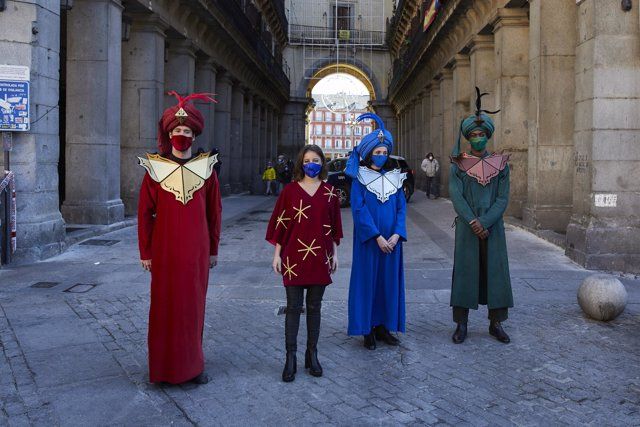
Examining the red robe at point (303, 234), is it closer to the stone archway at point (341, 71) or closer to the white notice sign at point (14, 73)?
the white notice sign at point (14, 73)

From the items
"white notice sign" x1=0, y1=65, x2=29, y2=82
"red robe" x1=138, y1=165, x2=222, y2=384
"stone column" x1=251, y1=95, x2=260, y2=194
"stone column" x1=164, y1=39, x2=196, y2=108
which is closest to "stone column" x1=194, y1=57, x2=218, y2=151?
"stone column" x1=164, y1=39, x2=196, y2=108

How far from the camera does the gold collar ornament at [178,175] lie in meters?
4.12

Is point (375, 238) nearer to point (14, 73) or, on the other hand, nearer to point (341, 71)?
point (14, 73)

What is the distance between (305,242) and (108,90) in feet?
30.4

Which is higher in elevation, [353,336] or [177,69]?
[177,69]

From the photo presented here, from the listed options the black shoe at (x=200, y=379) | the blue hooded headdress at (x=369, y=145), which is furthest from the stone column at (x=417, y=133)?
the black shoe at (x=200, y=379)

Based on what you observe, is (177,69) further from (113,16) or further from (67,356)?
(67,356)

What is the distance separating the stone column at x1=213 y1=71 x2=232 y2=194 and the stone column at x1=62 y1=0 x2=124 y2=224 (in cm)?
1051

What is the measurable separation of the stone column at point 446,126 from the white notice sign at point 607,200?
13.4 metres

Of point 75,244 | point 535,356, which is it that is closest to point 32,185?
point 75,244

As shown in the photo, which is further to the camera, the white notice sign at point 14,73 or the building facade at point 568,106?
the building facade at point 568,106

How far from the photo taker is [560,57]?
11.5 metres

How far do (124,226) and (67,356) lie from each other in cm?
840

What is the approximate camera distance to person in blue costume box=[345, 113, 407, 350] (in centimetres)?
507
